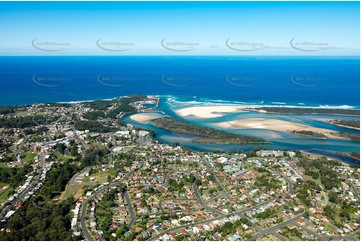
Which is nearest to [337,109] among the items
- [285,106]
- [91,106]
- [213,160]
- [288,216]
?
[285,106]

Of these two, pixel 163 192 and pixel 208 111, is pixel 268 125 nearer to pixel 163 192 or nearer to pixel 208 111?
pixel 208 111

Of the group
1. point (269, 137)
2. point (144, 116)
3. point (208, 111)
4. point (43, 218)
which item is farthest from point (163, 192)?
point (208, 111)

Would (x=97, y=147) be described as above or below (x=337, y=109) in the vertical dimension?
below

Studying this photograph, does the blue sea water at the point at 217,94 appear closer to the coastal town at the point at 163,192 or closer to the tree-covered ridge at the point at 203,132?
the tree-covered ridge at the point at 203,132

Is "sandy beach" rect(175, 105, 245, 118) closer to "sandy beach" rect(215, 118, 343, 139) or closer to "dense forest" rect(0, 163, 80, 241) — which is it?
"sandy beach" rect(215, 118, 343, 139)

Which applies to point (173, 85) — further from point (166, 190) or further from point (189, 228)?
point (189, 228)

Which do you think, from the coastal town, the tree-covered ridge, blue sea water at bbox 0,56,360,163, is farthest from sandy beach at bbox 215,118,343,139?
the coastal town
